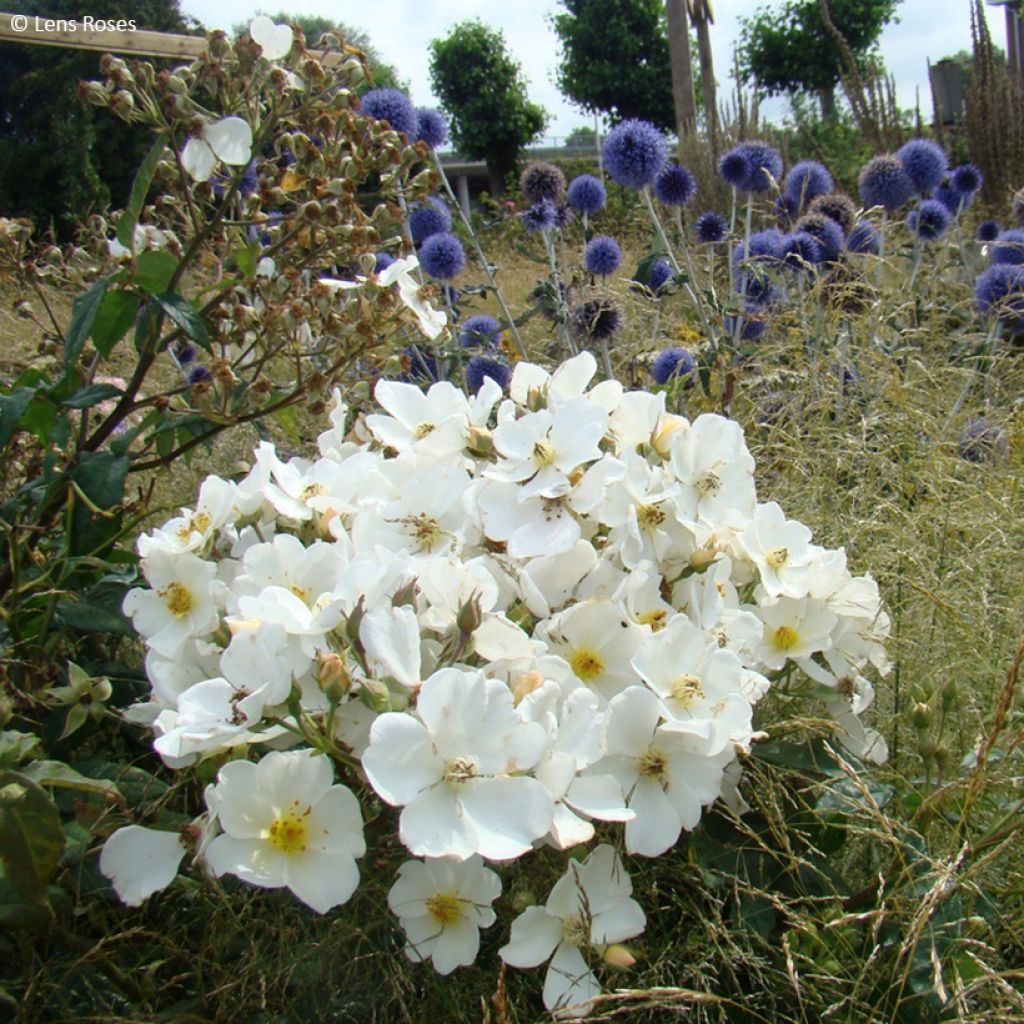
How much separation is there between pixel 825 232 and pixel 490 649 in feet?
9.28

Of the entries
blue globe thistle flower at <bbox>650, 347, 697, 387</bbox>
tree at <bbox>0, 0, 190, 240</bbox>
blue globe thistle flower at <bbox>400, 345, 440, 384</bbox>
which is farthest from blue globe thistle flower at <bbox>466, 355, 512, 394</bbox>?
tree at <bbox>0, 0, 190, 240</bbox>

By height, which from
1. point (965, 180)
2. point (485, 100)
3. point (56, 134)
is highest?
point (485, 100)

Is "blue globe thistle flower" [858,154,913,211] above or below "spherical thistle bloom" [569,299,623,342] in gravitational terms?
above

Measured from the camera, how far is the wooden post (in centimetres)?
678

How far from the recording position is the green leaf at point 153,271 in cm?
114

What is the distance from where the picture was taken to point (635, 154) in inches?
119

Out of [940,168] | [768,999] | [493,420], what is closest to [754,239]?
[940,168]

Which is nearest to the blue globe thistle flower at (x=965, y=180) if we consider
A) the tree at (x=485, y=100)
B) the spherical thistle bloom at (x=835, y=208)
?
the spherical thistle bloom at (x=835, y=208)

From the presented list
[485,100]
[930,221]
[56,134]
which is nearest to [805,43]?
[485,100]

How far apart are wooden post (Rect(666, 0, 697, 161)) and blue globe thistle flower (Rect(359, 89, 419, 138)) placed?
447cm

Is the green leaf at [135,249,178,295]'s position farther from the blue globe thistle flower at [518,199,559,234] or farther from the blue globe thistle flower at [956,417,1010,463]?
the blue globe thistle flower at [518,199,559,234]

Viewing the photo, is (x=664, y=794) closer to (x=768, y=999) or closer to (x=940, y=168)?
(x=768, y=999)

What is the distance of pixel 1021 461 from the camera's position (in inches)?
69.9

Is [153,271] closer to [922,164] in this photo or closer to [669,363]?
[669,363]
